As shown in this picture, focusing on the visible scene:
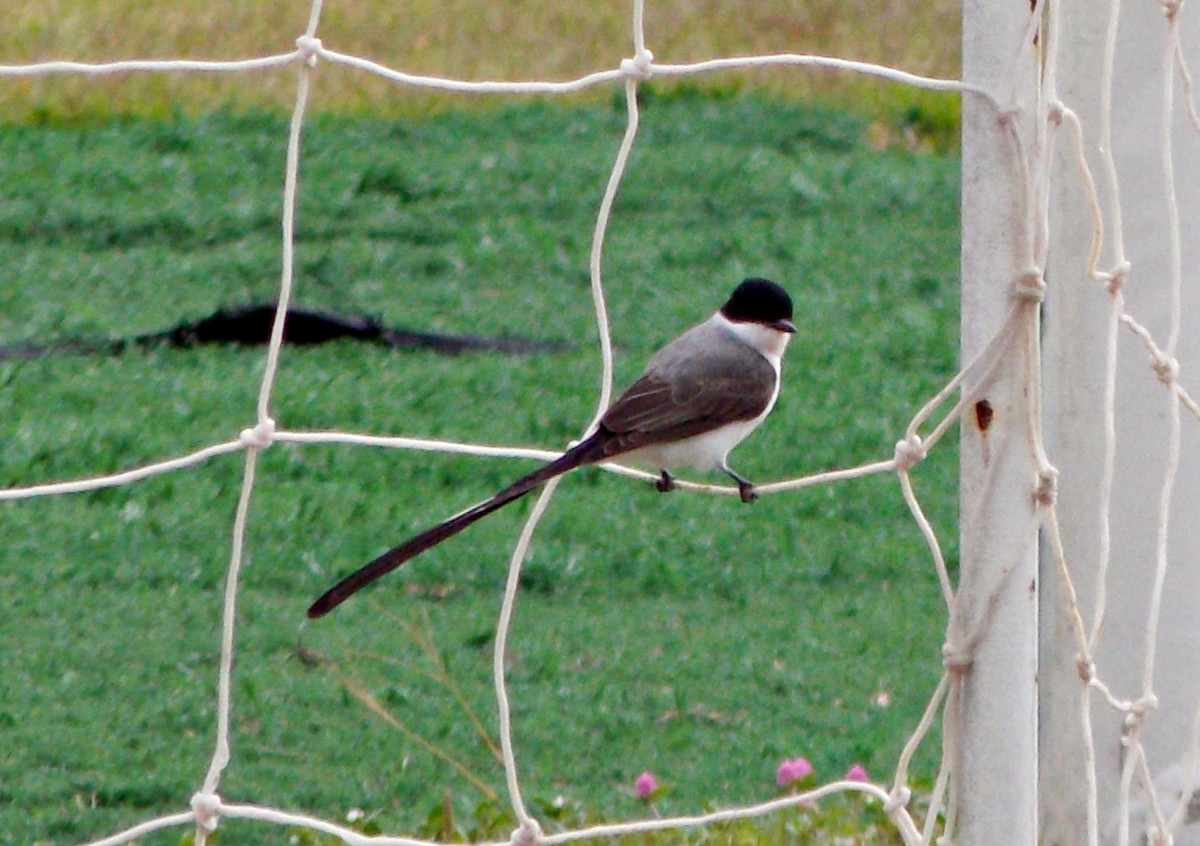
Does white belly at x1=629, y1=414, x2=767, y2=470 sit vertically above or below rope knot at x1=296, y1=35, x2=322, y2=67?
below

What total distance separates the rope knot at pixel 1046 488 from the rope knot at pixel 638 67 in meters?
0.60

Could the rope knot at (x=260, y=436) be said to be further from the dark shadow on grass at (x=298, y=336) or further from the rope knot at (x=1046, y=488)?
the dark shadow on grass at (x=298, y=336)

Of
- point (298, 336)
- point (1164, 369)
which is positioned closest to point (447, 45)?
point (298, 336)

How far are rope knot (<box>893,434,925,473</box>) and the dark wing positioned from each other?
1.02 metres

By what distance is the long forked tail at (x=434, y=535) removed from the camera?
7.52 ft

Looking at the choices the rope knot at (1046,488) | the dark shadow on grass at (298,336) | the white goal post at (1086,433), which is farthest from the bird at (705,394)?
the dark shadow on grass at (298,336)

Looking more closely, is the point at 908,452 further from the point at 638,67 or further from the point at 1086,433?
the point at 638,67

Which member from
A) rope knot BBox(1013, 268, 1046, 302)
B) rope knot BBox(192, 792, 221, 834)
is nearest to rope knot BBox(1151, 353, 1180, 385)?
rope knot BBox(1013, 268, 1046, 302)

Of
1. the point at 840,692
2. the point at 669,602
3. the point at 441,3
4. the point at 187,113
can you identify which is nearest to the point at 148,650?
the point at 669,602

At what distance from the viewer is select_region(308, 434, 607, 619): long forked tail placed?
2.29 metres

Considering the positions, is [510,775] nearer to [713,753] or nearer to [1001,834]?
[1001,834]

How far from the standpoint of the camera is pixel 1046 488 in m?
2.06

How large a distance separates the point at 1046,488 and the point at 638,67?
24.9 inches

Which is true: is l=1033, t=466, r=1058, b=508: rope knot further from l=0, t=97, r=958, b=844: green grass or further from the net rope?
l=0, t=97, r=958, b=844: green grass
